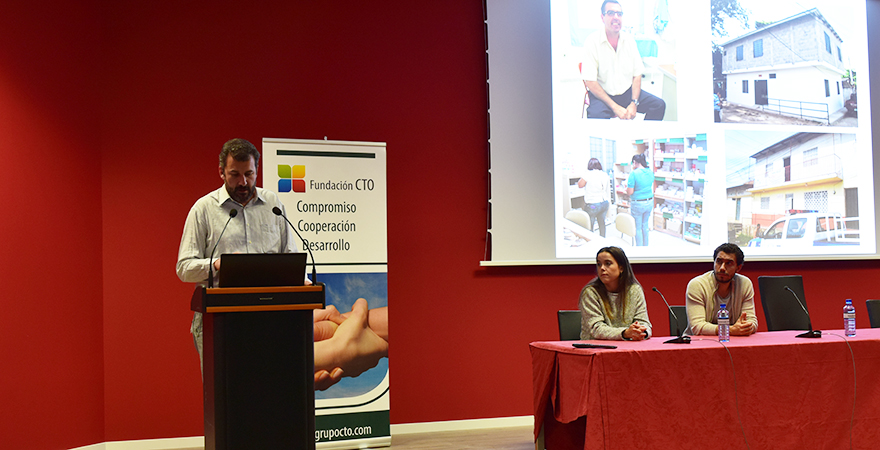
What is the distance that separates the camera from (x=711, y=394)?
301 centimetres

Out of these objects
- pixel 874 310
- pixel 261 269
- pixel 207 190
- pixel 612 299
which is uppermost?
pixel 207 190

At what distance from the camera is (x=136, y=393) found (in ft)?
14.0

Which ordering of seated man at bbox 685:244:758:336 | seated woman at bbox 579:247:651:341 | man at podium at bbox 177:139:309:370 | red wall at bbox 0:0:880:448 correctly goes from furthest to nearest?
red wall at bbox 0:0:880:448 < seated man at bbox 685:244:758:336 < seated woman at bbox 579:247:651:341 < man at podium at bbox 177:139:309:370

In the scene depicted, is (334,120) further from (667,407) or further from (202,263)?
(667,407)

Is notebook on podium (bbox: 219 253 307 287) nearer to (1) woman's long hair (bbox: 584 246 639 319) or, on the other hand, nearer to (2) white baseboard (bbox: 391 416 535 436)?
(1) woman's long hair (bbox: 584 246 639 319)

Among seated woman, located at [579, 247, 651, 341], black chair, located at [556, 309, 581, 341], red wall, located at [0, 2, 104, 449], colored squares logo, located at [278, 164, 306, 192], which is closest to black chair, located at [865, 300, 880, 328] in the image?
seated woman, located at [579, 247, 651, 341]

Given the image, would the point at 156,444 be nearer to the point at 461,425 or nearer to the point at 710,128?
the point at 461,425

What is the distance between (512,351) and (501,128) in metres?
1.55

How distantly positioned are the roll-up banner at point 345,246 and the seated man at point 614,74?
1.73m

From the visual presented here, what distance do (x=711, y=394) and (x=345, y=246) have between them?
2264 millimetres

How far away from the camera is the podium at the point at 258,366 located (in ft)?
7.14

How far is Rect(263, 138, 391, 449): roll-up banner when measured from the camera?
418 cm

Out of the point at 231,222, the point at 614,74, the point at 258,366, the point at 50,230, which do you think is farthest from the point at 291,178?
the point at 614,74

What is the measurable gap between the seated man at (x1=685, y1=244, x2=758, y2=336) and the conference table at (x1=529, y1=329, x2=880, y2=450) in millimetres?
390
